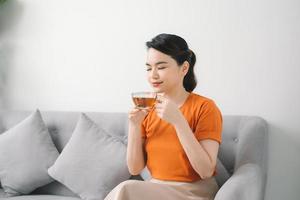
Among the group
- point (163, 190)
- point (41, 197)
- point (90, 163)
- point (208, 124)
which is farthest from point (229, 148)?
point (41, 197)

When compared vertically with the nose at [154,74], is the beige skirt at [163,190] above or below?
below

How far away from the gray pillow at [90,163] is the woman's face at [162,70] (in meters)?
0.57

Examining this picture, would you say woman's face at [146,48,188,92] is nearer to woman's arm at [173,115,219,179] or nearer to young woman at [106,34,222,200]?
young woman at [106,34,222,200]

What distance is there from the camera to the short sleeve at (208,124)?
159 cm

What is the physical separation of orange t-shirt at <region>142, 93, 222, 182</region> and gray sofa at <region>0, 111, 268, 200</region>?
0.18 meters

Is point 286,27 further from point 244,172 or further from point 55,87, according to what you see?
point 55,87

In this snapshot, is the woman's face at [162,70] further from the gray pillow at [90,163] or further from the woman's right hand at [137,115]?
the gray pillow at [90,163]

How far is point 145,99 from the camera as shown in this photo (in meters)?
1.53

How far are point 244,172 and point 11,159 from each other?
1.28 meters

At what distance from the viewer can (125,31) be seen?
2.46 metres

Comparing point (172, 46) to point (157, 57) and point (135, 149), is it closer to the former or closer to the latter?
point (157, 57)

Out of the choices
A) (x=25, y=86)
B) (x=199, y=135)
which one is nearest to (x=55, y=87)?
(x=25, y=86)

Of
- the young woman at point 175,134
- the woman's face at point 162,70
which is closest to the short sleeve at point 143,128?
the young woman at point 175,134

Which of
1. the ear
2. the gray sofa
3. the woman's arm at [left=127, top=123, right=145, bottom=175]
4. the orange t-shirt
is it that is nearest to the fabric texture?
the gray sofa
